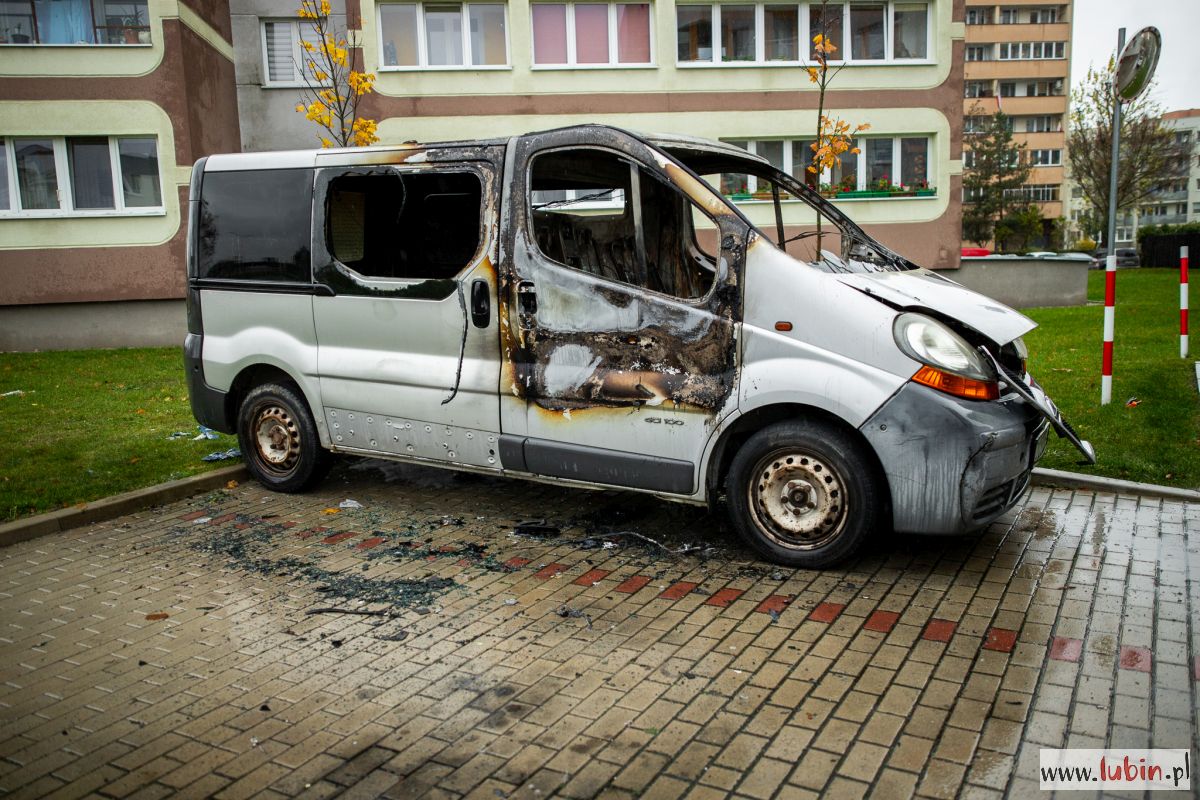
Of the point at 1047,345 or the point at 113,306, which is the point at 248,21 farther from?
the point at 1047,345

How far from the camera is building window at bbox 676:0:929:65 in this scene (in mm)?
22875

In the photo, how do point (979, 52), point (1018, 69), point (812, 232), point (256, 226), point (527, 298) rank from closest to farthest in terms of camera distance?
1. point (527, 298)
2. point (812, 232)
3. point (256, 226)
4. point (1018, 69)
5. point (979, 52)

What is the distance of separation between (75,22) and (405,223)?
16.1m

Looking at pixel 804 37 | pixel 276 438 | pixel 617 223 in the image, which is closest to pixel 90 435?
pixel 276 438

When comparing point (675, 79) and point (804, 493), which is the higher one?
point (675, 79)

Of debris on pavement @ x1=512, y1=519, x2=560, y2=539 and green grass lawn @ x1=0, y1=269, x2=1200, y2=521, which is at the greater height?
green grass lawn @ x1=0, y1=269, x2=1200, y2=521

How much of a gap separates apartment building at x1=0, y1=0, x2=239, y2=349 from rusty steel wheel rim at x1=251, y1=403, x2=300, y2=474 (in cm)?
1324

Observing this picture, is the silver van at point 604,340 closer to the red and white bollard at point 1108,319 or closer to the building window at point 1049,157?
A: the red and white bollard at point 1108,319

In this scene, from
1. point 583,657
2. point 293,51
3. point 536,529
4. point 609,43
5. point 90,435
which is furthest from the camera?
point 609,43

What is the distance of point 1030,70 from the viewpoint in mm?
81125

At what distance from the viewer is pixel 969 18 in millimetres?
81688

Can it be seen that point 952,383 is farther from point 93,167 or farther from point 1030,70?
point 1030,70

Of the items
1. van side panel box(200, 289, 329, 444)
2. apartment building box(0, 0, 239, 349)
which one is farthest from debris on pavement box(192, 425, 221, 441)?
apartment building box(0, 0, 239, 349)

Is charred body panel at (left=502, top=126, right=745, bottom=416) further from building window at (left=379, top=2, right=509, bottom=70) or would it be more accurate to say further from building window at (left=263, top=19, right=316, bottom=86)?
building window at (left=263, top=19, right=316, bottom=86)
